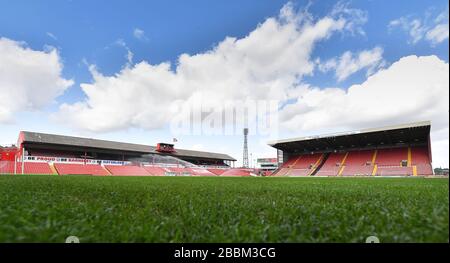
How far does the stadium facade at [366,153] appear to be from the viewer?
113 feet

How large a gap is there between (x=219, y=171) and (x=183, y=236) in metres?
48.8

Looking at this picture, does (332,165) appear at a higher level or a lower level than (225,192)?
lower

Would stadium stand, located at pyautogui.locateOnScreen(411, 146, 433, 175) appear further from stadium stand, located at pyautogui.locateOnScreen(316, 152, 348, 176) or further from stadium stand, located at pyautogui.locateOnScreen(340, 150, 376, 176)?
stadium stand, located at pyautogui.locateOnScreen(316, 152, 348, 176)

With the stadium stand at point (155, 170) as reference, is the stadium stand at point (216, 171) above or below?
below

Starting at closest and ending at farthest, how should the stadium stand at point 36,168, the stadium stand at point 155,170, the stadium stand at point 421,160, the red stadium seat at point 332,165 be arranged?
1. the stadium stand at point 36,168
2. the stadium stand at point 421,160
3. the stadium stand at point 155,170
4. the red stadium seat at point 332,165

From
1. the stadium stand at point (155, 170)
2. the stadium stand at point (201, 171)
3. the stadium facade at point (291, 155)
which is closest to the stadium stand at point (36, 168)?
the stadium facade at point (291, 155)

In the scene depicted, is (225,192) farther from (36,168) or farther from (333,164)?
(333,164)

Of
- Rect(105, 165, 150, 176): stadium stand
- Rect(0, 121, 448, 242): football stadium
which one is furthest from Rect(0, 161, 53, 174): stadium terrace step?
Rect(105, 165, 150, 176): stadium stand

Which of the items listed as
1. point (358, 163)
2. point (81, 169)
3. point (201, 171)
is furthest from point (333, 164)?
point (81, 169)

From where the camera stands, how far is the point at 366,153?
4328 centimetres

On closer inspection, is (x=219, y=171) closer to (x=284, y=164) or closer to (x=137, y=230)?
(x=284, y=164)

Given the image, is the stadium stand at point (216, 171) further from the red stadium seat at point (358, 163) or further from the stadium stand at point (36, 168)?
the stadium stand at point (36, 168)
